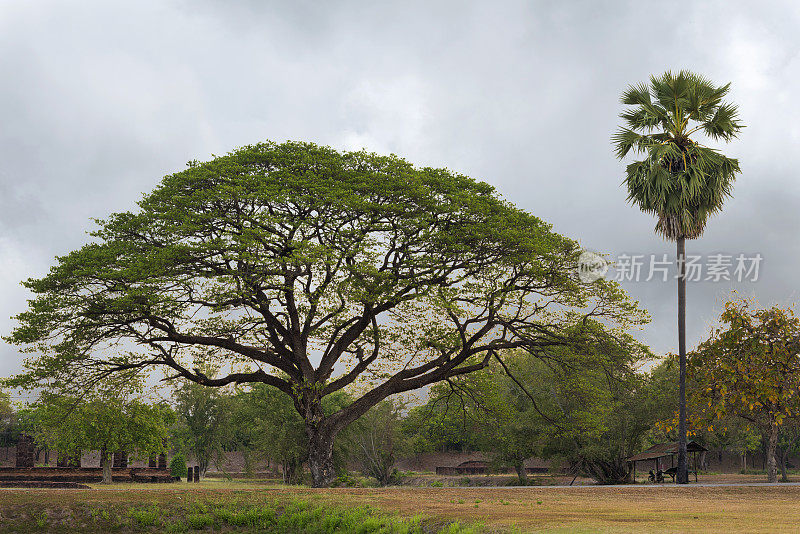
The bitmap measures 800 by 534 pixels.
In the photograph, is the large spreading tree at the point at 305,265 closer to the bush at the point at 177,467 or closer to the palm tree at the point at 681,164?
the palm tree at the point at 681,164

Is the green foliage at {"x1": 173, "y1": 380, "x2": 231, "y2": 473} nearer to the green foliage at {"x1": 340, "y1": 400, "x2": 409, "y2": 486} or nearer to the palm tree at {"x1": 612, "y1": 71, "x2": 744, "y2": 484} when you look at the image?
the green foliage at {"x1": 340, "y1": 400, "x2": 409, "y2": 486}

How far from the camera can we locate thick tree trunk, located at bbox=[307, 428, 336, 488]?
27.8m

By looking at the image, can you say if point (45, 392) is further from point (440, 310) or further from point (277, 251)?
point (440, 310)

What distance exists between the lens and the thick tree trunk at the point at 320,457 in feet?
91.4

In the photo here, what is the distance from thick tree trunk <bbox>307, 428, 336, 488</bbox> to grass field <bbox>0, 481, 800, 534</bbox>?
6.45m

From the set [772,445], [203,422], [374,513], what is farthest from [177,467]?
[772,445]

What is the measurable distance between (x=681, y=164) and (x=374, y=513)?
21.8 m

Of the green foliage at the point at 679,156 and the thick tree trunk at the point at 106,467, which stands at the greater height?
the green foliage at the point at 679,156

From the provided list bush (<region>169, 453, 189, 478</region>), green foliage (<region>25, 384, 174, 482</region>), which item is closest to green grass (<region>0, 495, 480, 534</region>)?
green foliage (<region>25, 384, 174, 482</region>)

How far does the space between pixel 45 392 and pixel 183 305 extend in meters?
6.12

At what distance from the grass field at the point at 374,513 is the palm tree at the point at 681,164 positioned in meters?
Result: 12.2

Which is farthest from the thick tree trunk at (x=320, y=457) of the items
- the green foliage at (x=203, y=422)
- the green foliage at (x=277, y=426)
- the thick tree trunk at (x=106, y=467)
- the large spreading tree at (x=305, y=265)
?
the green foliage at (x=203, y=422)

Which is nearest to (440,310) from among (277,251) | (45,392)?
(277,251)

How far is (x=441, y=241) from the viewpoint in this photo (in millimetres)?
25359
